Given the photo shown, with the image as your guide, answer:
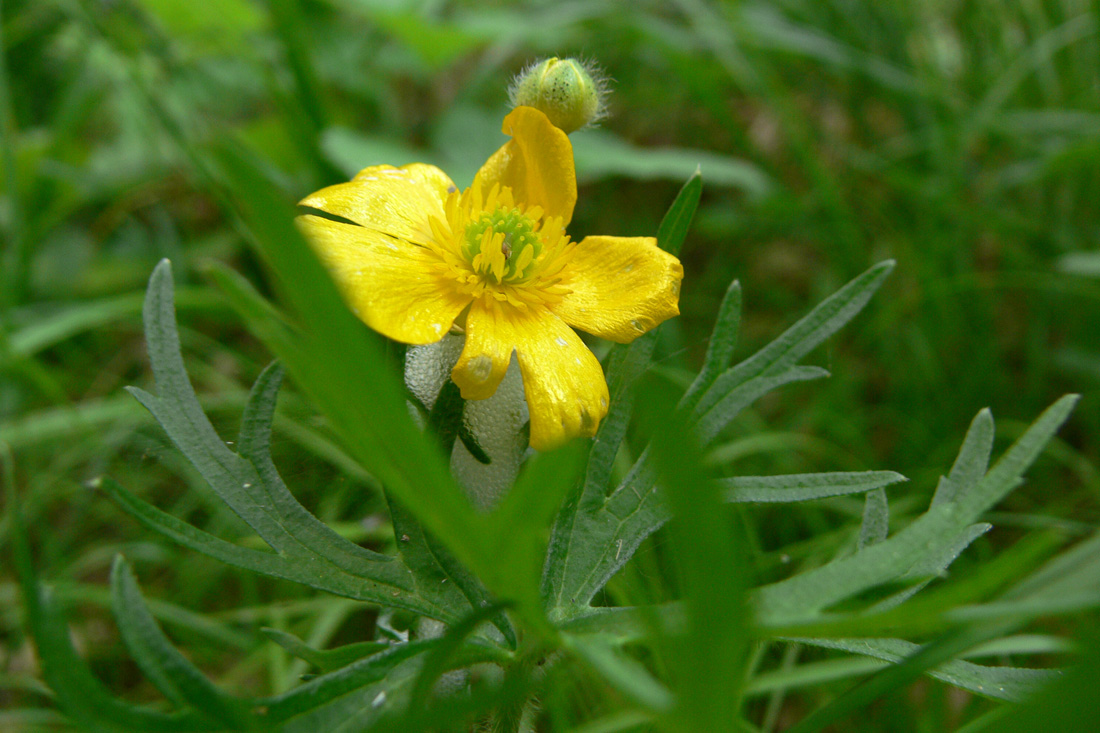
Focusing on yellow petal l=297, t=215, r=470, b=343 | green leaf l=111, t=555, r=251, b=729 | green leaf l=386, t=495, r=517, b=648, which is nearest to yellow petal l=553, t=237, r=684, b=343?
yellow petal l=297, t=215, r=470, b=343

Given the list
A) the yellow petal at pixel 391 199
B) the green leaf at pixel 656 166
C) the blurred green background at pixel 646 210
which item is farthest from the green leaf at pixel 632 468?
the green leaf at pixel 656 166

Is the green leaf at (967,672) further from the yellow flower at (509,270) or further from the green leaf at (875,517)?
the yellow flower at (509,270)

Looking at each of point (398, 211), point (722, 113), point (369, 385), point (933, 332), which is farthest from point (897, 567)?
point (722, 113)

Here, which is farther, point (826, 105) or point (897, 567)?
point (826, 105)

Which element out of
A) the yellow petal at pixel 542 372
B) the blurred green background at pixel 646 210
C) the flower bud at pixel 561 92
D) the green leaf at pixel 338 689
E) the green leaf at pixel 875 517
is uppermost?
the flower bud at pixel 561 92

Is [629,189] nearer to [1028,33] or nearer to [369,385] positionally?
[1028,33]

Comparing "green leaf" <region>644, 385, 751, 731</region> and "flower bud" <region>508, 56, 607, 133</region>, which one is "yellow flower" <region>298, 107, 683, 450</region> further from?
"green leaf" <region>644, 385, 751, 731</region>
